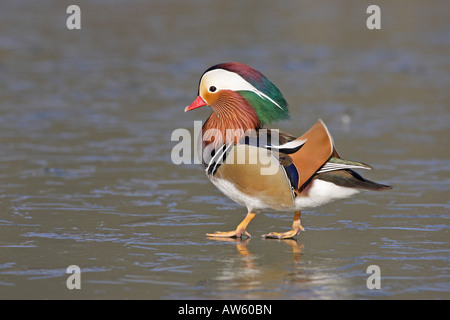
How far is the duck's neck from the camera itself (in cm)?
546

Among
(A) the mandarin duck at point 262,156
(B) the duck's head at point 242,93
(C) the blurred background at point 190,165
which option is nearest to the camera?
(C) the blurred background at point 190,165

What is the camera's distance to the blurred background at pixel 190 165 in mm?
4668

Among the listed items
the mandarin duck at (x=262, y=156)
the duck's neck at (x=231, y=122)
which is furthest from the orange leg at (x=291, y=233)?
the duck's neck at (x=231, y=122)

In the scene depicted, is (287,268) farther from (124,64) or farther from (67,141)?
(124,64)

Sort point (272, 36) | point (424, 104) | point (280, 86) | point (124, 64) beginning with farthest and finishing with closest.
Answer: point (272, 36) → point (124, 64) → point (280, 86) → point (424, 104)

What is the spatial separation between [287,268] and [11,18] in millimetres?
14016

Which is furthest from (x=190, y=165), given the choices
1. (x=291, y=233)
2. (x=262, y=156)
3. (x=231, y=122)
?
(x=262, y=156)

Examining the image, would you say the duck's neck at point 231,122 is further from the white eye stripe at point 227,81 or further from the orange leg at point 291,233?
the orange leg at point 291,233

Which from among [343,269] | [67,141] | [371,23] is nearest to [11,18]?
[371,23]

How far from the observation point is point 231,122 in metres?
5.49

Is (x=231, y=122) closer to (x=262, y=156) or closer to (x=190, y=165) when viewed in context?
(x=262, y=156)
